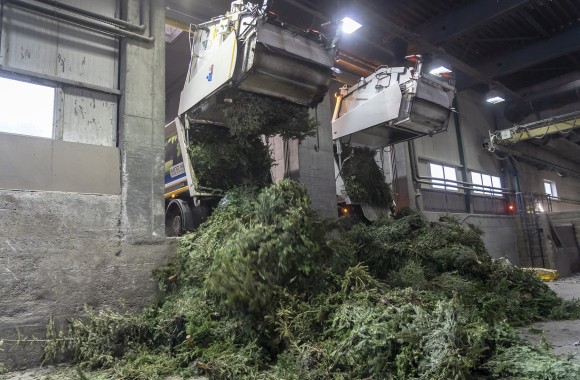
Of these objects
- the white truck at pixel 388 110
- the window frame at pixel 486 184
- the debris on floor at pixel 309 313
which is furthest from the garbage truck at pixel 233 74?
the window frame at pixel 486 184

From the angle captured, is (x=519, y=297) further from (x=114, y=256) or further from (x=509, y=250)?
(x=509, y=250)

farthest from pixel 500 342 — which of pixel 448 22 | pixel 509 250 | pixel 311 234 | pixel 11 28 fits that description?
pixel 509 250

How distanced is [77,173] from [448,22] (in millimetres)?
10243

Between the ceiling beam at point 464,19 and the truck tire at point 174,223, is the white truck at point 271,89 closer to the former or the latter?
the truck tire at point 174,223

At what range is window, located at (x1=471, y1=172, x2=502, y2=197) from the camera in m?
15.0

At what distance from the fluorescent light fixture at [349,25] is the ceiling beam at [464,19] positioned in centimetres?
253

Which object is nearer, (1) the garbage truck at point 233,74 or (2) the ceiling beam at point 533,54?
(1) the garbage truck at point 233,74

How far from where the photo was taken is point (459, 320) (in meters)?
3.40

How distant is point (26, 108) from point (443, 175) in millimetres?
12617

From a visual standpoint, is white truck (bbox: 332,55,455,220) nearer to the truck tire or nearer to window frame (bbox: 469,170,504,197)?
the truck tire

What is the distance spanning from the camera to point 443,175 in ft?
45.3

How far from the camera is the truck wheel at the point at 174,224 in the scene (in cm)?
668

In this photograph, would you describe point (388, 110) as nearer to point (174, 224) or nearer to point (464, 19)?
point (464, 19)

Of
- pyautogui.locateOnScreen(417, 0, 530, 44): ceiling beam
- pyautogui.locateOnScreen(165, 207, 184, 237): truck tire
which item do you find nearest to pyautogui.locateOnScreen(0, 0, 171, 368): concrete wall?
pyautogui.locateOnScreen(165, 207, 184, 237): truck tire
